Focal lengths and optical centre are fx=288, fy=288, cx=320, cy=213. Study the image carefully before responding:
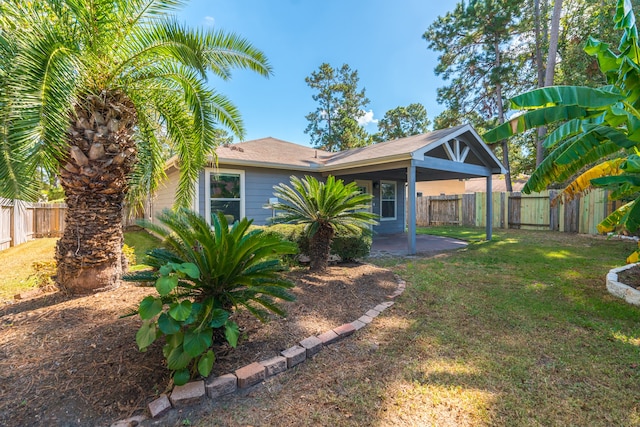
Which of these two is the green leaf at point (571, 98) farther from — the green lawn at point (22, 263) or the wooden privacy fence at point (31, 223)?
the wooden privacy fence at point (31, 223)

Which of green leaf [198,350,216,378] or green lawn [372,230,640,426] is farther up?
green leaf [198,350,216,378]

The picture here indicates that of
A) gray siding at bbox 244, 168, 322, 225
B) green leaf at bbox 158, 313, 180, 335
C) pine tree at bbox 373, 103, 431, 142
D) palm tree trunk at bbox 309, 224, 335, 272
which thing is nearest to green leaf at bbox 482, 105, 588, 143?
palm tree trunk at bbox 309, 224, 335, 272

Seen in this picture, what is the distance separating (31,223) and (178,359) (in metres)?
14.2

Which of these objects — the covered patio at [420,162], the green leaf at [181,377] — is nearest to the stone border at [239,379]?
the green leaf at [181,377]

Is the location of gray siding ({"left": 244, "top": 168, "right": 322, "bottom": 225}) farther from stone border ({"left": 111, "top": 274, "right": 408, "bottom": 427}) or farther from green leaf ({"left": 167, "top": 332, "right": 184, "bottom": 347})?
green leaf ({"left": 167, "top": 332, "right": 184, "bottom": 347})

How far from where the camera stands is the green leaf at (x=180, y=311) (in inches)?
83.0

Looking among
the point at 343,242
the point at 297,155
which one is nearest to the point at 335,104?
the point at 297,155

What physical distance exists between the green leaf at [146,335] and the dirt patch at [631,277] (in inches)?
266

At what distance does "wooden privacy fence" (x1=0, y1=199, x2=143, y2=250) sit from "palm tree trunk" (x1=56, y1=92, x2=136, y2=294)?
559cm

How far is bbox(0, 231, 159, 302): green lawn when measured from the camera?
5103 millimetres

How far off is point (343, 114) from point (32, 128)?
1085 inches

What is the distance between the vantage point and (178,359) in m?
2.21

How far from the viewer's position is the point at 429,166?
335 inches

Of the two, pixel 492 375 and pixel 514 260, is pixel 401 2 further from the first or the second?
pixel 492 375
